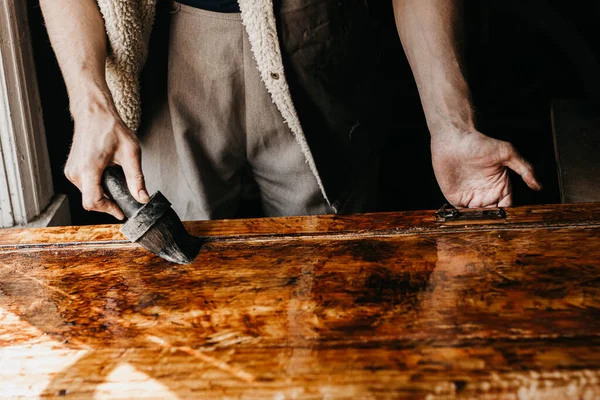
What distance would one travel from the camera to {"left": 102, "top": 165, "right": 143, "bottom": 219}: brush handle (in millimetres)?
1004

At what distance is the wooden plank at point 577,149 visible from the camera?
191 cm

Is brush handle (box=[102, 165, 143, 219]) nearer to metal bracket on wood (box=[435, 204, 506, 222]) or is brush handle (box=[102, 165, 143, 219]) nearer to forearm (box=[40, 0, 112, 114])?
forearm (box=[40, 0, 112, 114])

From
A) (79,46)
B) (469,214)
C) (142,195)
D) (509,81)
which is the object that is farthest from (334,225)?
(509,81)

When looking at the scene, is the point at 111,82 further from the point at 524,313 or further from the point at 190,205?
the point at 524,313

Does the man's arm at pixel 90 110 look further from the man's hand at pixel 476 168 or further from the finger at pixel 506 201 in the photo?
the finger at pixel 506 201

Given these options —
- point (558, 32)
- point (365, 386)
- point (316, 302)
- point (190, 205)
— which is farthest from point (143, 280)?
point (558, 32)

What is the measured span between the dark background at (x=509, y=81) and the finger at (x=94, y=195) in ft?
5.99

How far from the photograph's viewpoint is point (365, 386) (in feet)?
2.29

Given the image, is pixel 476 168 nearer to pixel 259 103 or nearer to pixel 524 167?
pixel 524 167

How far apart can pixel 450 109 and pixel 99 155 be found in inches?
28.8

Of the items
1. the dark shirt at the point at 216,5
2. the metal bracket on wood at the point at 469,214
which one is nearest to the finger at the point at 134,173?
the dark shirt at the point at 216,5

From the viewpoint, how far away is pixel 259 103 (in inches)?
54.9

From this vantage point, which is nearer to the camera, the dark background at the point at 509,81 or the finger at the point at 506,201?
the finger at the point at 506,201

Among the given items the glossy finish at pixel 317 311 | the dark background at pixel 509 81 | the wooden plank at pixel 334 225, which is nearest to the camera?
the glossy finish at pixel 317 311
